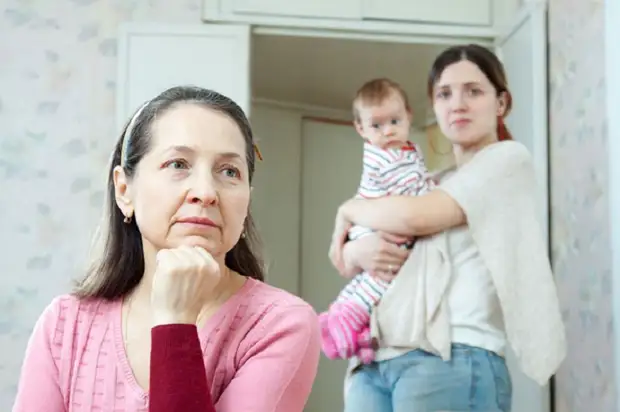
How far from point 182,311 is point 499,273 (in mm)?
690

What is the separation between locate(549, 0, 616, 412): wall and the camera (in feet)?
6.18

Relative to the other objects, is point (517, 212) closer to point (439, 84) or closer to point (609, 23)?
point (439, 84)

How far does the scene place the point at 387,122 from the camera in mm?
1660

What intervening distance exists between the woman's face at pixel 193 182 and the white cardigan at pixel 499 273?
1.76 feet

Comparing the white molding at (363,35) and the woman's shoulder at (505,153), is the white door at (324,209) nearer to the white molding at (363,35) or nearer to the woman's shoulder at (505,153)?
the white molding at (363,35)

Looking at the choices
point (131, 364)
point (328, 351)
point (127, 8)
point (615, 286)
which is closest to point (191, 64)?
point (127, 8)

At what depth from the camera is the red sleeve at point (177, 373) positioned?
817mm

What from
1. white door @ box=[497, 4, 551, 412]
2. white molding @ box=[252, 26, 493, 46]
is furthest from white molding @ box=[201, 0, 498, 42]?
white door @ box=[497, 4, 551, 412]

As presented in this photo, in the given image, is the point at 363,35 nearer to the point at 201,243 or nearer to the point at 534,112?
the point at 534,112

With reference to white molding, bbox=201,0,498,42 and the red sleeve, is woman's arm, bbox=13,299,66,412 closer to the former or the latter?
the red sleeve

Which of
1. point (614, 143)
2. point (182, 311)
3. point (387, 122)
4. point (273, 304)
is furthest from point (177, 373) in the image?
point (614, 143)

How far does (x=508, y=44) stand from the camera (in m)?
2.48

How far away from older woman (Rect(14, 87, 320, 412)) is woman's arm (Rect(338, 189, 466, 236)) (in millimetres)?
464

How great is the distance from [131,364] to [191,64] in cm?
166
